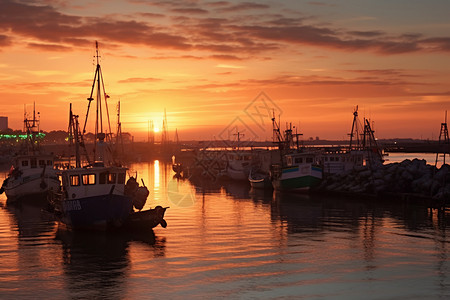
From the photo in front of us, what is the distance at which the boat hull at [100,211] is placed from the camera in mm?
35094

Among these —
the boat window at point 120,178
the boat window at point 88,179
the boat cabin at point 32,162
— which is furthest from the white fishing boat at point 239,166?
the boat window at point 88,179

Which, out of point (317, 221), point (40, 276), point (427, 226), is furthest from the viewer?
point (317, 221)

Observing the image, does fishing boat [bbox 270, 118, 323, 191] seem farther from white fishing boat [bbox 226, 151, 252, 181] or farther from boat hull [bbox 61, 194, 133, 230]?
boat hull [bbox 61, 194, 133, 230]

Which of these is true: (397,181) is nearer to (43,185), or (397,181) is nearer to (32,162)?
(43,185)

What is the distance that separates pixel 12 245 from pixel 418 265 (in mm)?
22124

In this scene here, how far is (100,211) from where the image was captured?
3547cm

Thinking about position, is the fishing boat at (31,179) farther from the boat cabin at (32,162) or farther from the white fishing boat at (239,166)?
the white fishing boat at (239,166)

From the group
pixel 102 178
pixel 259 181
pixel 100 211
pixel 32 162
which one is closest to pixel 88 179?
pixel 102 178

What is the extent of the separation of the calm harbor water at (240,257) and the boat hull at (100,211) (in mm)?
764

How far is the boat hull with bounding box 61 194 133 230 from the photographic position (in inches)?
1382

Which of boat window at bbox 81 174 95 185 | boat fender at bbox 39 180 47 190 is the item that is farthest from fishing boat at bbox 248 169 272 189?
boat window at bbox 81 174 95 185

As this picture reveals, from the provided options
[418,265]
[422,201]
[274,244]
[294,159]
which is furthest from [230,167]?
[418,265]

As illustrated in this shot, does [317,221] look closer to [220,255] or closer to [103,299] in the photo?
[220,255]

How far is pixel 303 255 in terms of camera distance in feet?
95.5
